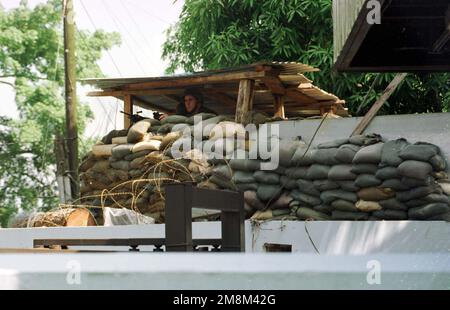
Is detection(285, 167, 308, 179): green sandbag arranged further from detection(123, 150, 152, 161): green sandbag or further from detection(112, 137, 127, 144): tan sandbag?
detection(112, 137, 127, 144): tan sandbag

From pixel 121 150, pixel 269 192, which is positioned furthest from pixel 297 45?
pixel 269 192

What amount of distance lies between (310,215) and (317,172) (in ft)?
1.42

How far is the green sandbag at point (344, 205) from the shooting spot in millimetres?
7652

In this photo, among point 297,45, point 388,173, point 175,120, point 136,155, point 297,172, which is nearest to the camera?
point 388,173

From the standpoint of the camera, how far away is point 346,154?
7.75 m

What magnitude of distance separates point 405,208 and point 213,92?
4663 millimetres

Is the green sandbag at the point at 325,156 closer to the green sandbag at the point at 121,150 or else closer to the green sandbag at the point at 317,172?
the green sandbag at the point at 317,172

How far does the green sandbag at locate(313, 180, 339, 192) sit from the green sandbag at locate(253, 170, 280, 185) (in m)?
0.47

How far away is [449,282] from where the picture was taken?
2383 millimetres

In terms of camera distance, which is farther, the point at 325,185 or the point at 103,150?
the point at 103,150

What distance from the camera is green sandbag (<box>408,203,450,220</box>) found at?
7.25 m

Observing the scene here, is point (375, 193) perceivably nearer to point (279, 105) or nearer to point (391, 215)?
point (391, 215)
